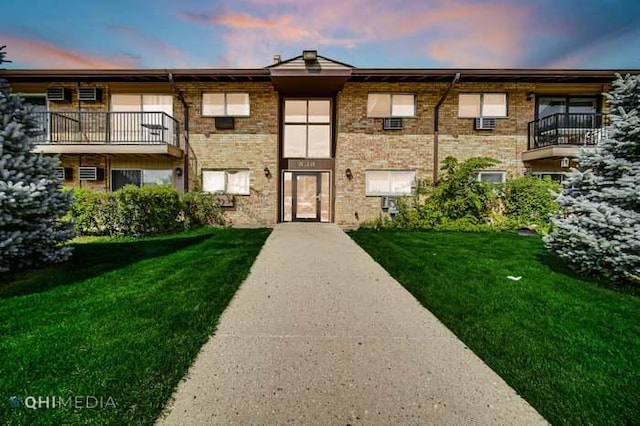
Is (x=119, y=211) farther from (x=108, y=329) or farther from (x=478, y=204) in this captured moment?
(x=478, y=204)

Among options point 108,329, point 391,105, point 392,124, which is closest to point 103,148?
point 108,329

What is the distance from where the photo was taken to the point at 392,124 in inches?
499

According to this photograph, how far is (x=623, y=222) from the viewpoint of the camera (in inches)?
182

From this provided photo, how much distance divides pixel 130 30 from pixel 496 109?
15.7m

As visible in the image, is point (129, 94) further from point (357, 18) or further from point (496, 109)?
point (496, 109)

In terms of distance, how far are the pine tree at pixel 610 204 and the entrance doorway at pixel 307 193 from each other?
8.69 meters

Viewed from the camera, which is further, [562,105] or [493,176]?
[562,105]

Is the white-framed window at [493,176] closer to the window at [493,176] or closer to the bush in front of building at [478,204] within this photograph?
the window at [493,176]

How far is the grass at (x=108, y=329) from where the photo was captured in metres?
2.05

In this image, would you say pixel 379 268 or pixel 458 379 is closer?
pixel 458 379

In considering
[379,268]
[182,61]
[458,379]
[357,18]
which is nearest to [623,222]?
[379,268]

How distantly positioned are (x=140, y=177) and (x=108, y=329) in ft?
37.6

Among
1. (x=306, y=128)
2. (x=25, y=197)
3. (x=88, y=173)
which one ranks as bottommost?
(x=25, y=197)

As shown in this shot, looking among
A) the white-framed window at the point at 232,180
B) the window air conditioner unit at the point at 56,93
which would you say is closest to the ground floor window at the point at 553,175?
the white-framed window at the point at 232,180
